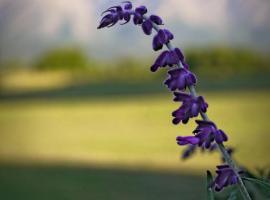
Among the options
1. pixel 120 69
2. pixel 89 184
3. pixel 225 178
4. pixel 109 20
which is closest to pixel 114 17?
pixel 109 20

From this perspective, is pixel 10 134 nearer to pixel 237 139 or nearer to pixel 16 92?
pixel 16 92

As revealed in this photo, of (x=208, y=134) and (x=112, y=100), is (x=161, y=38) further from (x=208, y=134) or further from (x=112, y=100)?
(x=112, y=100)

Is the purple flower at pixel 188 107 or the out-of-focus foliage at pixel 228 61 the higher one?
the out-of-focus foliage at pixel 228 61

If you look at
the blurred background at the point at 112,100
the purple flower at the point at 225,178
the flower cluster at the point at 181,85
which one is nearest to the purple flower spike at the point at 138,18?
the flower cluster at the point at 181,85

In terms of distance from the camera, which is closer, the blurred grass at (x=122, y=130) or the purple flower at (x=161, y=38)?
the purple flower at (x=161, y=38)

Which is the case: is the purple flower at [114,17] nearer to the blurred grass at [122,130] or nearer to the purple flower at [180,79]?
the purple flower at [180,79]

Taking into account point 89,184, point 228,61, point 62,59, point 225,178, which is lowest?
point 225,178

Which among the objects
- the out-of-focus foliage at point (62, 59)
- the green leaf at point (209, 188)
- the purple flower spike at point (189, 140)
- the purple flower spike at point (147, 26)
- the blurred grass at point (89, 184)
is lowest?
the green leaf at point (209, 188)

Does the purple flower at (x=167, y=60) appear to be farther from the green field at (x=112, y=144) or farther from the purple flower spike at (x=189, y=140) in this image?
the green field at (x=112, y=144)
